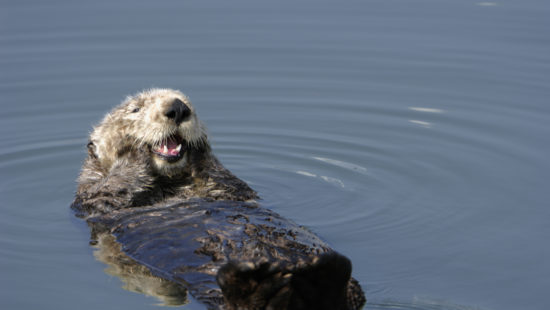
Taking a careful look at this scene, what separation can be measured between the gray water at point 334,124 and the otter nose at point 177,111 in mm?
914

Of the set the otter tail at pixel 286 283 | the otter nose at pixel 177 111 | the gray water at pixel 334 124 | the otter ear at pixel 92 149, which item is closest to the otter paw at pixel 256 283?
the otter tail at pixel 286 283

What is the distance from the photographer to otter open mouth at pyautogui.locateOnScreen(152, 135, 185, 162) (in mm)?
5762

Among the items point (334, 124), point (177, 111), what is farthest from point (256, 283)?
point (334, 124)

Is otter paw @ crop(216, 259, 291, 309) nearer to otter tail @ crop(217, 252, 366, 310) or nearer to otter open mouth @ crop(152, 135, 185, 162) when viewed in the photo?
otter tail @ crop(217, 252, 366, 310)

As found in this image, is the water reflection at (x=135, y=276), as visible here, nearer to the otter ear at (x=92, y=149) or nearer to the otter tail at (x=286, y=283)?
the otter tail at (x=286, y=283)

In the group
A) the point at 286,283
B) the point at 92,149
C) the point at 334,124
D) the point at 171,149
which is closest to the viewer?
the point at 286,283

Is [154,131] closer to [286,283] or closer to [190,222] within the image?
[190,222]

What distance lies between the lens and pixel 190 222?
16.1 feet

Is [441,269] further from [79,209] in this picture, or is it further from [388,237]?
[79,209]

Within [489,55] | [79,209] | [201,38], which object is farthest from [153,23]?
[79,209]

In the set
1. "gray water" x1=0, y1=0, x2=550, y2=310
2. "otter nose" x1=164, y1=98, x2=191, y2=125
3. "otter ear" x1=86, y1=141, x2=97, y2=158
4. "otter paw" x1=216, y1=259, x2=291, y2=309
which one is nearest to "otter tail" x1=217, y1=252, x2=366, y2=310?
"otter paw" x1=216, y1=259, x2=291, y2=309

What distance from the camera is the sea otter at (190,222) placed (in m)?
3.87

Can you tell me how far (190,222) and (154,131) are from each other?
0.95 metres

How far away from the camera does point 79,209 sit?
579 centimetres
